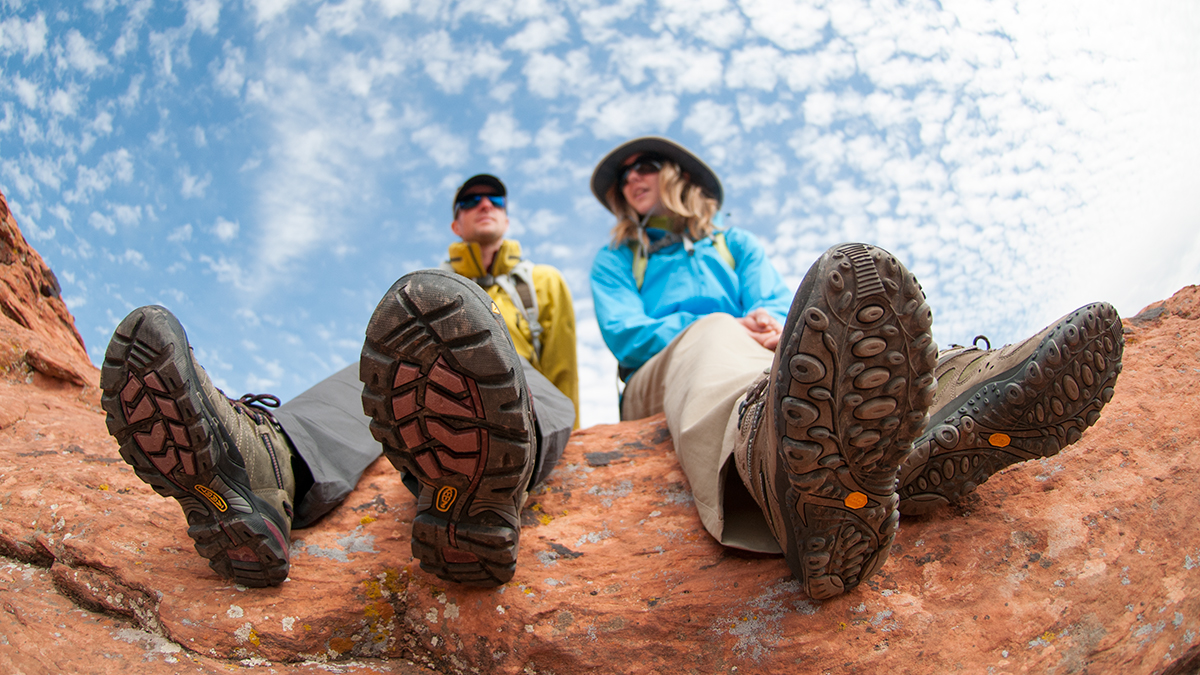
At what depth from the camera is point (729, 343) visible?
7.47ft

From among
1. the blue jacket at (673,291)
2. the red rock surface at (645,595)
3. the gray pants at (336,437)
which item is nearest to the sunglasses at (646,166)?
the blue jacket at (673,291)

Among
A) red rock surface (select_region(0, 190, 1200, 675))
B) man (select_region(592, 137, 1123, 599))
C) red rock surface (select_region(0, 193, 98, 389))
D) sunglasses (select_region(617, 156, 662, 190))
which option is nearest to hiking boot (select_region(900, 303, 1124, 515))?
man (select_region(592, 137, 1123, 599))

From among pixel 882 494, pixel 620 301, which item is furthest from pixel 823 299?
pixel 620 301

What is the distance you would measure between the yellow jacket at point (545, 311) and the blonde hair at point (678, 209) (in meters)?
0.42

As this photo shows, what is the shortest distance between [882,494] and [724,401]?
648 millimetres

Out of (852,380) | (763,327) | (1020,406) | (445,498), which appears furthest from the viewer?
(763,327)

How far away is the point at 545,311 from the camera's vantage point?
10.7ft

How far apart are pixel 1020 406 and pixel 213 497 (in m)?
1.72

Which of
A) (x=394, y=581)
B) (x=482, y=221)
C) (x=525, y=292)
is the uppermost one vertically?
(x=482, y=221)

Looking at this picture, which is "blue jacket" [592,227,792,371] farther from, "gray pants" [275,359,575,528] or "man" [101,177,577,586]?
"man" [101,177,577,586]

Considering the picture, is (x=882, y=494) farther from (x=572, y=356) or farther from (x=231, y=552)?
(x=572, y=356)

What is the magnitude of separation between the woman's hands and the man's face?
4.48 feet

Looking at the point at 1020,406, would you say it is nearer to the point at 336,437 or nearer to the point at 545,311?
the point at 336,437

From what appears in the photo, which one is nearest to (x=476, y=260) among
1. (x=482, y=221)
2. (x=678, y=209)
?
(x=482, y=221)
